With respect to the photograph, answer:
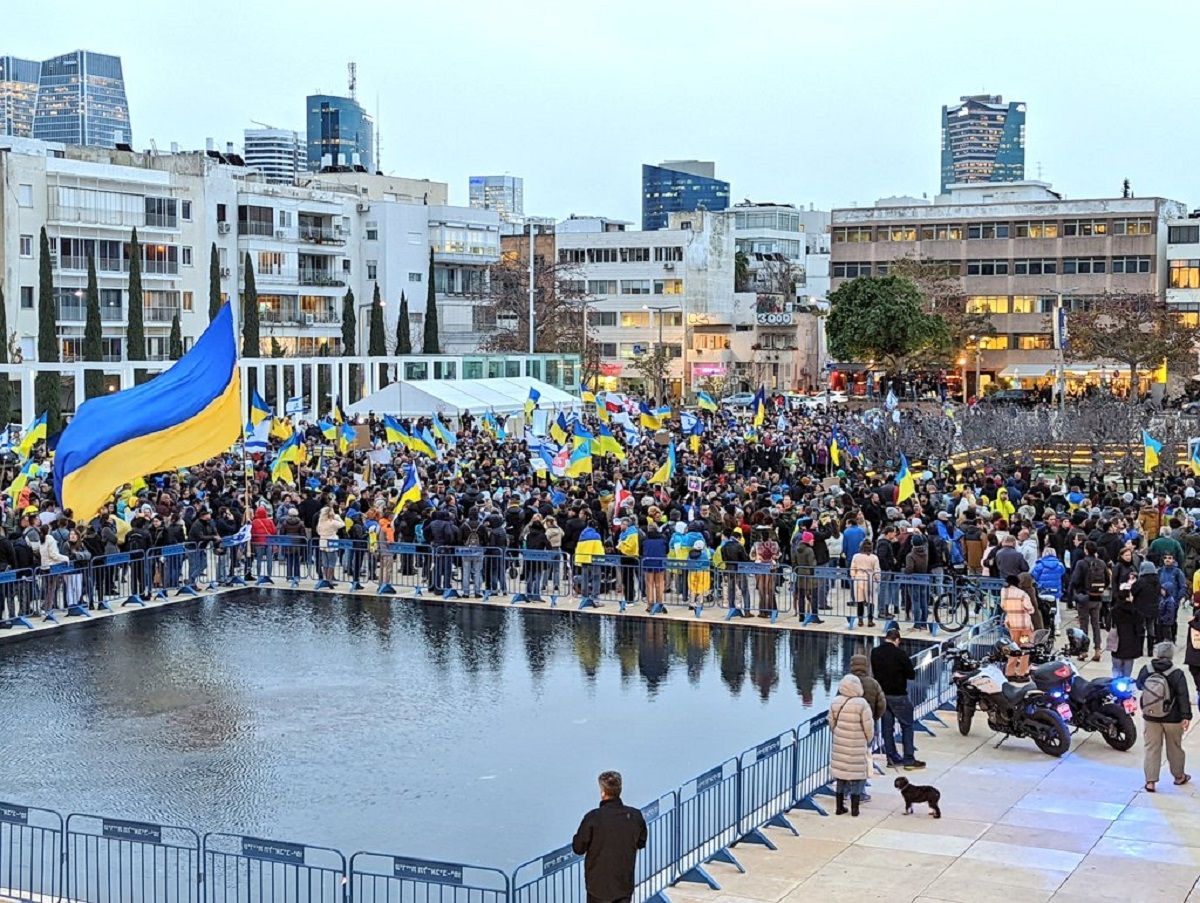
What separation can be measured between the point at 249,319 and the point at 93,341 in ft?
31.3

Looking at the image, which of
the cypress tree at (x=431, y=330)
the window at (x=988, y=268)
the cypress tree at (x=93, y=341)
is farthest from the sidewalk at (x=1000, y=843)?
the window at (x=988, y=268)

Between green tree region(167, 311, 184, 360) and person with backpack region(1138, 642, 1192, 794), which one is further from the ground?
green tree region(167, 311, 184, 360)

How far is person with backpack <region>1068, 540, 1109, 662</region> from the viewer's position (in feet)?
76.7

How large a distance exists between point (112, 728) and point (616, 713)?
6107 mm

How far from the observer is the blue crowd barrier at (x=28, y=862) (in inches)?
534

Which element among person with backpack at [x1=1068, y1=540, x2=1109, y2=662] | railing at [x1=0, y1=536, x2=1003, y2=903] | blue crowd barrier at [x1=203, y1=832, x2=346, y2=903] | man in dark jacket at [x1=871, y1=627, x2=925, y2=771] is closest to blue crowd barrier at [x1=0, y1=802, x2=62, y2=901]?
railing at [x1=0, y1=536, x2=1003, y2=903]

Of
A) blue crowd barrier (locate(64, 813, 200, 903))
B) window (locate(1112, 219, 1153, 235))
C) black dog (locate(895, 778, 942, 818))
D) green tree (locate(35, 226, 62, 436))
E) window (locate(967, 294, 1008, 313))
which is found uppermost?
window (locate(1112, 219, 1153, 235))

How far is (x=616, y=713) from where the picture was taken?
20.8 m

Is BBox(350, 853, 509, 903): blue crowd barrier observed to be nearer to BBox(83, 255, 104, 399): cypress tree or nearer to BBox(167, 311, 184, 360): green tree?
BBox(83, 255, 104, 399): cypress tree

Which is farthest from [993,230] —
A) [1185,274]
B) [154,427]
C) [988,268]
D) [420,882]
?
[420,882]

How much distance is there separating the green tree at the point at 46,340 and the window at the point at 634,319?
5117cm

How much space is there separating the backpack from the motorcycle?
5.67 feet

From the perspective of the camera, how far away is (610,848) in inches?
460

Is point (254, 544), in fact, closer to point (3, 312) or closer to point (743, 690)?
point (743, 690)
